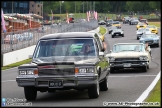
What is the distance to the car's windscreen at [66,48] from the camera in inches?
554

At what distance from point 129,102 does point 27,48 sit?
27373 mm

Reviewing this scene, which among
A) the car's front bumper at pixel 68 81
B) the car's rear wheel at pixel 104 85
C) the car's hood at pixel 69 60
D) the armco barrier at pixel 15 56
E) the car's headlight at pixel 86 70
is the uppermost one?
the car's hood at pixel 69 60

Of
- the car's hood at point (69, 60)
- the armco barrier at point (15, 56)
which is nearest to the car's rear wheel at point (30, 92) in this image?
the car's hood at point (69, 60)

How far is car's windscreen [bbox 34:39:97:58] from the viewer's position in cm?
1407

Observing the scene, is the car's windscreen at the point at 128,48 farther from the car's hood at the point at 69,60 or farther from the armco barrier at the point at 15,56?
the armco barrier at the point at 15,56

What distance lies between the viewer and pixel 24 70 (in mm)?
12992

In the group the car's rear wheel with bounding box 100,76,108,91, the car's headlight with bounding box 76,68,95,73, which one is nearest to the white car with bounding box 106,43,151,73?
the car's rear wheel with bounding box 100,76,108,91

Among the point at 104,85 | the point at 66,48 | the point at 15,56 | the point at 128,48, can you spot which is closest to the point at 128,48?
the point at 128,48

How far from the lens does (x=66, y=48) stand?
14.2 meters

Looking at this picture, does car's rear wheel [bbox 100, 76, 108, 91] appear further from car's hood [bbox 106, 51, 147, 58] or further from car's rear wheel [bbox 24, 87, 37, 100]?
car's hood [bbox 106, 51, 147, 58]

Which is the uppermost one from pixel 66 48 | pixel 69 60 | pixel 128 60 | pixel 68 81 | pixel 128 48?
pixel 66 48

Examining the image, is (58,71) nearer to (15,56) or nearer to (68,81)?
(68,81)

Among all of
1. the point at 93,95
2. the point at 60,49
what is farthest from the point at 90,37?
the point at 93,95

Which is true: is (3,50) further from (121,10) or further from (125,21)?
(121,10)
